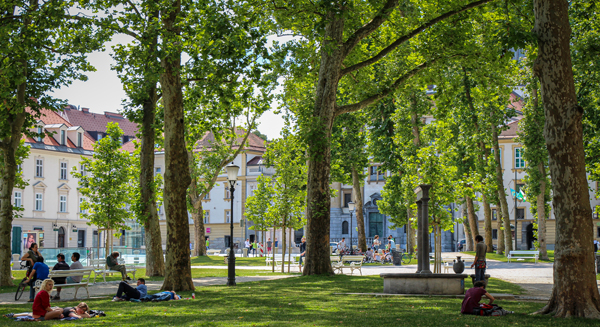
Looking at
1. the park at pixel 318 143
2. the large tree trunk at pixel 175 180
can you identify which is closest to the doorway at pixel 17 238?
the park at pixel 318 143

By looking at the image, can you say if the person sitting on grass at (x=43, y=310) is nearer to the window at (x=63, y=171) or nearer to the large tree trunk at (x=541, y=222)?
the large tree trunk at (x=541, y=222)

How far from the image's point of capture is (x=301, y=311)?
1248 centimetres

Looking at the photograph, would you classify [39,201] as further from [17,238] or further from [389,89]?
[389,89]

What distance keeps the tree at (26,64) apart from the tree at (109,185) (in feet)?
36.8

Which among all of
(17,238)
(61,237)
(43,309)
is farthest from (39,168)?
(43,309)

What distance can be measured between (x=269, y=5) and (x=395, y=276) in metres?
10.3

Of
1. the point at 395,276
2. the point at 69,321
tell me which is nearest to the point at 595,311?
the point at 395,276

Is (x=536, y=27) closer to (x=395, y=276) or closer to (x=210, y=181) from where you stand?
(x=395, y=276)

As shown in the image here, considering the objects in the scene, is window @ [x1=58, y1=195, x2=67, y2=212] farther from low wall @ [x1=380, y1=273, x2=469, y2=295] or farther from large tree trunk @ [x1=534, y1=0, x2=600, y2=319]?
large tree trunk @ [x1=534, y1=0, x2=600, y2=319]

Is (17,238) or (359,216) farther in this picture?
(17,238)

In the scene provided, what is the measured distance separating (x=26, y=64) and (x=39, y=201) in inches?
1644

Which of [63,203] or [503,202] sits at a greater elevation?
[63,203]

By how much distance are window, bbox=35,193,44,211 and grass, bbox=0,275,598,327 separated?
48.5 metres

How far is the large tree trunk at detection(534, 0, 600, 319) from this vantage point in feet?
34.8
